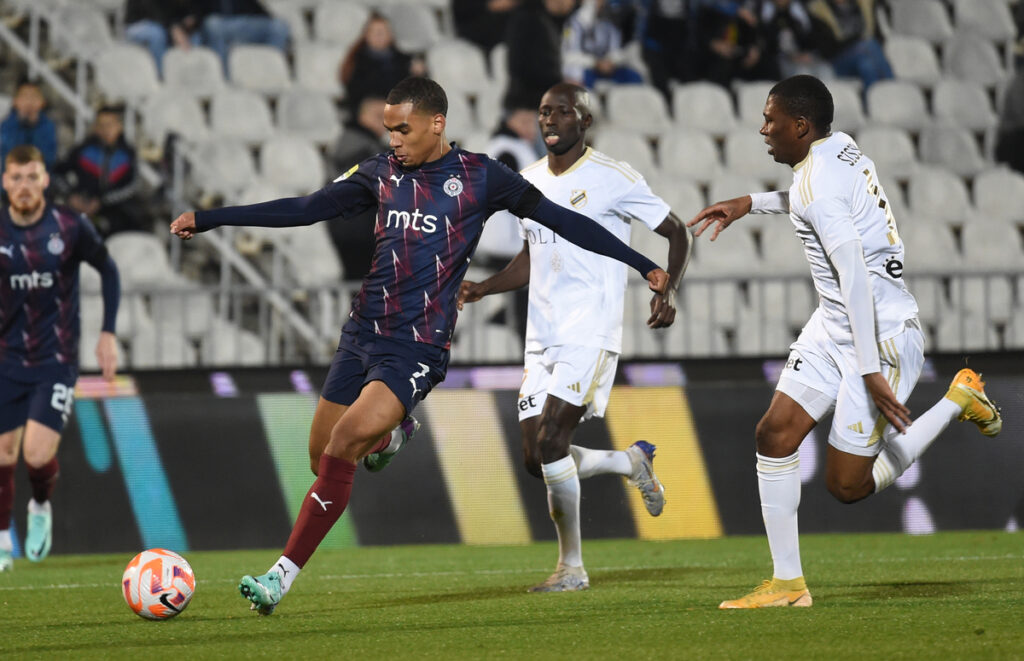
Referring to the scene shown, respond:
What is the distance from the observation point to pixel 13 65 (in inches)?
575

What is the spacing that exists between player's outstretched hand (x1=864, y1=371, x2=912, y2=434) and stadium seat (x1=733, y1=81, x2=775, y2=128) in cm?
954

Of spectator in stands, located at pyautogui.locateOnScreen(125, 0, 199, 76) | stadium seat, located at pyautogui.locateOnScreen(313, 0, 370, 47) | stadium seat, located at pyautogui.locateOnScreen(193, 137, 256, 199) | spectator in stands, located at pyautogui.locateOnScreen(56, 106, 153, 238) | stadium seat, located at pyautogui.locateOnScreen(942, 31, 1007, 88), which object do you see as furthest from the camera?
stadium seat, located at pyautogui.locateOnScreen(313, 0, 370, 47)

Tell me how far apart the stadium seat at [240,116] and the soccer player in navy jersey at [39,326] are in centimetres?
573

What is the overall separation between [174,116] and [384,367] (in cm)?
925

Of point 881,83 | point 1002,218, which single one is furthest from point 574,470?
point 881,83

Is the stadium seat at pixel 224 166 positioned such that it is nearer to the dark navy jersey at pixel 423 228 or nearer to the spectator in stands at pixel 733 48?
the spectator in stands at pixel 733 48

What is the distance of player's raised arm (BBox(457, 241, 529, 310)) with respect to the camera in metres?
7.29

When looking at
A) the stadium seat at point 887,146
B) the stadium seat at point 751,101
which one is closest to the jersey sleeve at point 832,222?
the stadium seat at point 887,146

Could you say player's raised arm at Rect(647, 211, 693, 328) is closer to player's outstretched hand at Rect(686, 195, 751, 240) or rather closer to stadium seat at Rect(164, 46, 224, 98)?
player's outstretched hand at Rect(686, 195, 751, 240)

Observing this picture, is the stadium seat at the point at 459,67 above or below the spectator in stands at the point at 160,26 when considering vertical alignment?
below

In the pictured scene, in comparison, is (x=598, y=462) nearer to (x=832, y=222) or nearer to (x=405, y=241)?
(x=405, y=241)

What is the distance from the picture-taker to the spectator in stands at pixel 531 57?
1356 centimetres

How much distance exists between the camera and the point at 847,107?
1481 cm

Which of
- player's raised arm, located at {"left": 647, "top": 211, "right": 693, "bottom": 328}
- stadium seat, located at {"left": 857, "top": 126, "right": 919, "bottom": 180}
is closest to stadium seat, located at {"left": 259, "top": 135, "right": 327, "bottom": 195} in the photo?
stadium seat, located at {"left": 857, "top": 126, "right": 919, "bottom": 180}
